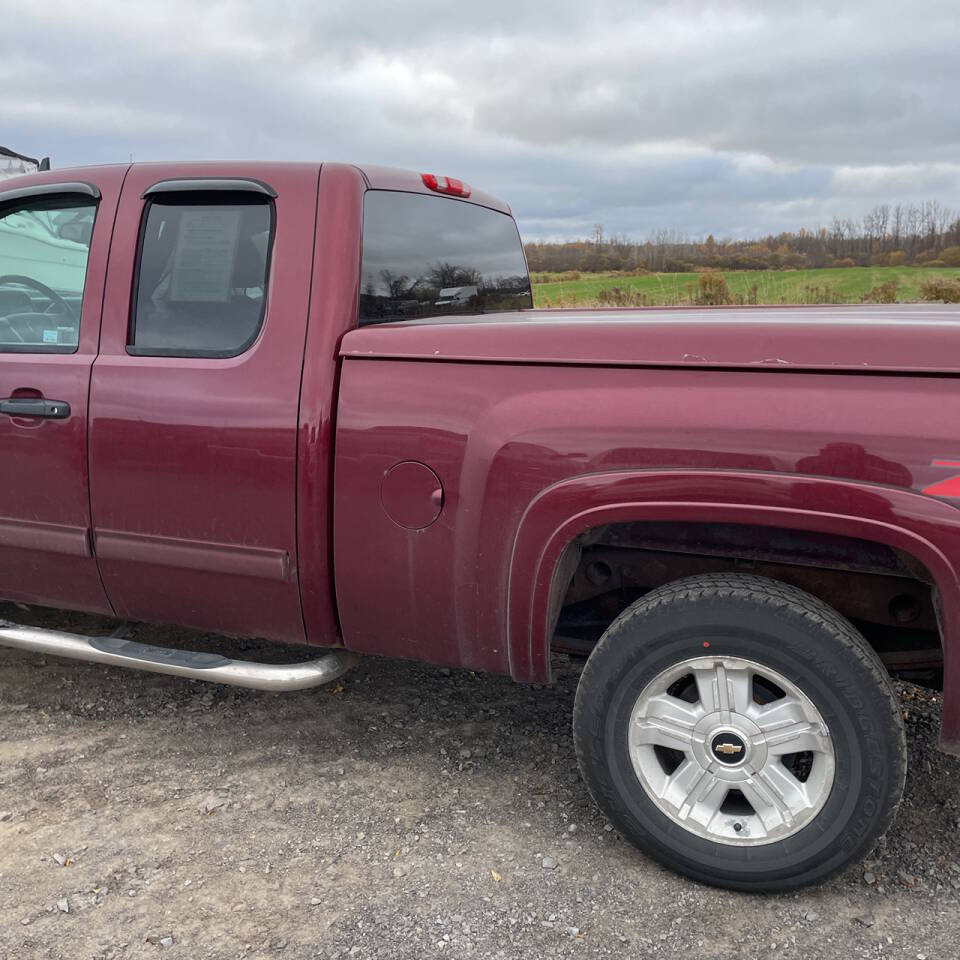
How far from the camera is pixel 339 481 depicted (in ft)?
8.61

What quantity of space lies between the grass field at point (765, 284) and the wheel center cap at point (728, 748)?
11951 millimetres

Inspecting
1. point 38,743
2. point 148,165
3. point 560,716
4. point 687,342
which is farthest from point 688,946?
point 148,165

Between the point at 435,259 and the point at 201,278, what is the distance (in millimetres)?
823

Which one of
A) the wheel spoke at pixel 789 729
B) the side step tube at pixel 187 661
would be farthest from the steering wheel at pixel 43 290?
the wheel spoke at pixel 789 729

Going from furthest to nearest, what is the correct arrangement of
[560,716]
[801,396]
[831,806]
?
[560,716] < [831,806] < [801,396]

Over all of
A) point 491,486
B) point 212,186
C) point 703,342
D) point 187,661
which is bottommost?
point 187,661

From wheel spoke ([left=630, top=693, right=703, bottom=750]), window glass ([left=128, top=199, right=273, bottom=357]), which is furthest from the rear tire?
window glass ([left=128, top=199, right=273, bottom=357])

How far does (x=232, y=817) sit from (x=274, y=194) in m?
1.86

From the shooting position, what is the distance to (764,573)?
260 centimetres

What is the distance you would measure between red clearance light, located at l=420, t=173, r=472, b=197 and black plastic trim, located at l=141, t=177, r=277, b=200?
0.66 m

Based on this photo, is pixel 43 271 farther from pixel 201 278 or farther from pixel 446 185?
pixel 446 185

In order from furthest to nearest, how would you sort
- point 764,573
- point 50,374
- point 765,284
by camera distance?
point 765,284 → point 50,374 → point 764,573

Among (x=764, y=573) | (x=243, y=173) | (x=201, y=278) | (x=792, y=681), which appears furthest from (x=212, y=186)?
(x=792, y=681)

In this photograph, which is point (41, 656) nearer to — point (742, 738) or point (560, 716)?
point (560, 716)
